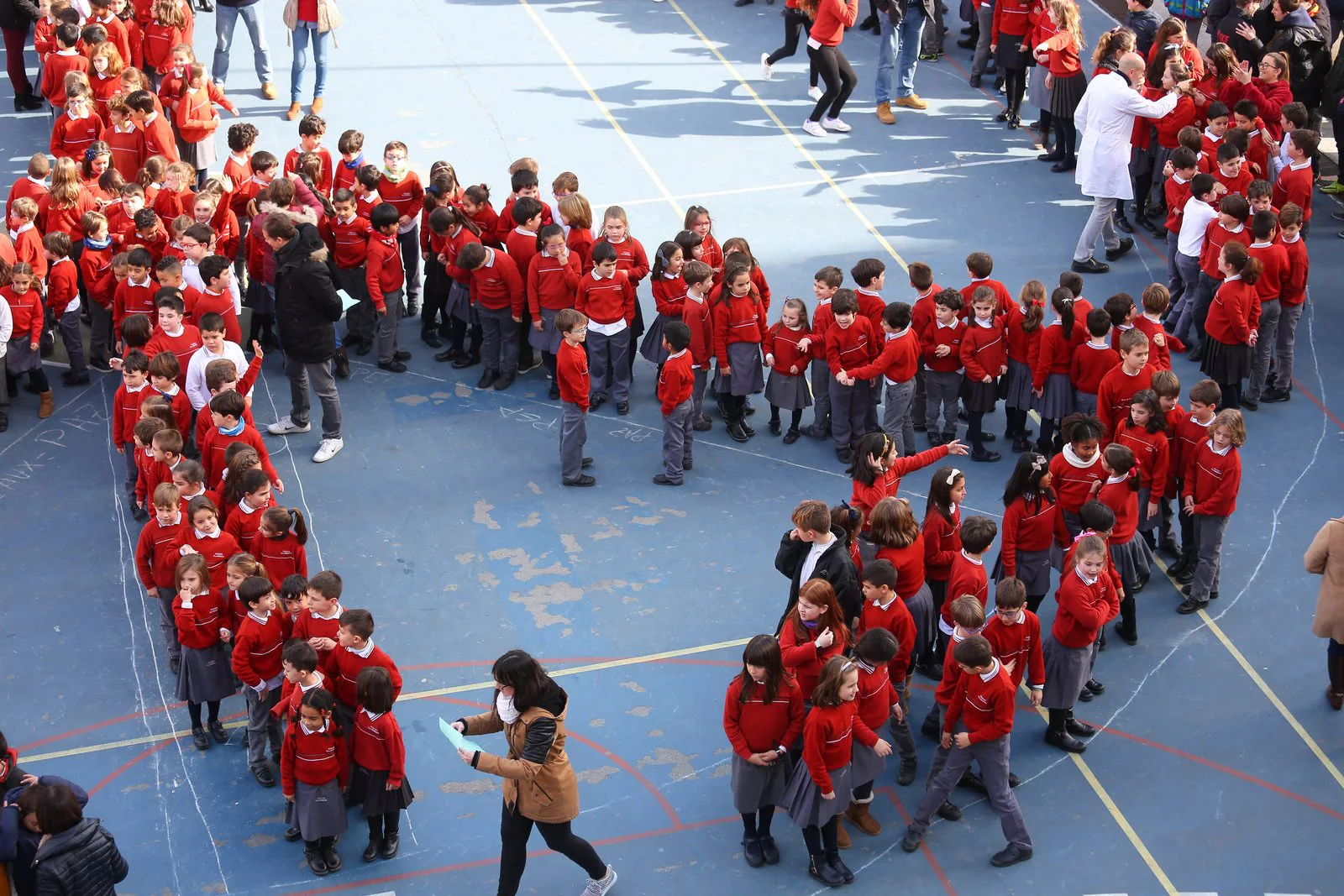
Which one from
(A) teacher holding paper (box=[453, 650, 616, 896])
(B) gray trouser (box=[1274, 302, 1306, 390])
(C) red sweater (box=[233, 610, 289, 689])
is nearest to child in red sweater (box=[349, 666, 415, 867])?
(C) red sweater (box=[233, 610, 289, 689])

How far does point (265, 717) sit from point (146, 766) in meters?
0.87

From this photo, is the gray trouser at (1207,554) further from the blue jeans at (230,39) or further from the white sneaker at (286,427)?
the blue jeans at (230,39)

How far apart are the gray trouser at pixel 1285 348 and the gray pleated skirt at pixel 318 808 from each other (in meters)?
8.52

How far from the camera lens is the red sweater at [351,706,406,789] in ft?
26.0

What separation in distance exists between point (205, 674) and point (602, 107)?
35.6 feet

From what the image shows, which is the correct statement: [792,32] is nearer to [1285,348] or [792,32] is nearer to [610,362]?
[610,362]

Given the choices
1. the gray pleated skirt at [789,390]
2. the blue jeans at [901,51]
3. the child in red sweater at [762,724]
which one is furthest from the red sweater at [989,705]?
the blue jeans at [901,51]

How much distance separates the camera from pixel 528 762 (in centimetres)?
723

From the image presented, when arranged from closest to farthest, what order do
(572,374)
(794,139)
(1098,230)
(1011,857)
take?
(1011,857)
(572,374)
(1098,230)
(794,139)

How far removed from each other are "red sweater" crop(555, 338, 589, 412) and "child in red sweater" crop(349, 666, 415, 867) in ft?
11.9

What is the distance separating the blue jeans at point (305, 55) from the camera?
55.1 feet

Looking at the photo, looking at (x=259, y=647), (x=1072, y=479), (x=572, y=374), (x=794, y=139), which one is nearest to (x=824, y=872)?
(x=1072, y=479)

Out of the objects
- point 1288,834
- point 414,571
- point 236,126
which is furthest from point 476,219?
point 1288,834

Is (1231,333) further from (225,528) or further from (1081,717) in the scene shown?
(225,528)
